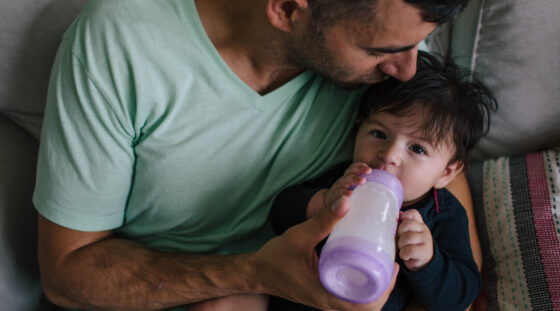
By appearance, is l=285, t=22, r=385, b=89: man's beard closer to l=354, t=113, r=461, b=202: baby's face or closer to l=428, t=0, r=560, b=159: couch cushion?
l=354, t=113, r=461, b=202: baby's face

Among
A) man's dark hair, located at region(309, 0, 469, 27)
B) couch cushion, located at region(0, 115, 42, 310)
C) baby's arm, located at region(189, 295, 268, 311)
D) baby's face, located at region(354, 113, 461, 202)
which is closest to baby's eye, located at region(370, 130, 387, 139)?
baby's face, located at region(354, 113, 461, 202)

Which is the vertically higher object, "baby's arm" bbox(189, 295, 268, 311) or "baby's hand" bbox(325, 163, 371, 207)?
"baby's hand" bbox(325, 163, 371, 207)

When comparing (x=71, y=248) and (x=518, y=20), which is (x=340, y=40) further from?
(x=71, y=248)

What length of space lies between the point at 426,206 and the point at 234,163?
0.56 meters

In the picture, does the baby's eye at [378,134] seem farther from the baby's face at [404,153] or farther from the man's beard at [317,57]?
the man's beard at [317,57]

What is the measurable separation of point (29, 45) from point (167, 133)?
57cm

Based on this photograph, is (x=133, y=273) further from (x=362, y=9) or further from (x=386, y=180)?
(x=362, y=9)

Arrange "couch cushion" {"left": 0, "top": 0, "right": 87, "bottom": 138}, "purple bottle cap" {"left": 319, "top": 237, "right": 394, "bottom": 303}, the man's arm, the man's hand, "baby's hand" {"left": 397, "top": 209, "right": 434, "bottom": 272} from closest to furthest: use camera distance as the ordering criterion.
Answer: "purple bottle cap" {"left": 319, "top": 237, "right": 394, "bottom": 303} → the man's hand → "baby's hand" {"left": 397, "top": 209, "right": 434, "bottom": 272} → the man's arm → "couch cushion" {"left": 0, "top": 0, "right": 87, "bottom": 138}

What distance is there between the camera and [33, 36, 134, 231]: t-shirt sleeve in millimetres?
978

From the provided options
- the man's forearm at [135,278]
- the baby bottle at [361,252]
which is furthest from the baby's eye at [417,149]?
the man's forearm at [135,278]

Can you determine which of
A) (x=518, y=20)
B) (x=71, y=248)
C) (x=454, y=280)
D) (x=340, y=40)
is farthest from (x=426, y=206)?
(x=71, y=248)

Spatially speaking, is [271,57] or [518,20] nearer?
[271,57]

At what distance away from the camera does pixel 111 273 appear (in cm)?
108

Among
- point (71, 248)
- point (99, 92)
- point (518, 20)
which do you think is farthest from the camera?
point (518, 20)
